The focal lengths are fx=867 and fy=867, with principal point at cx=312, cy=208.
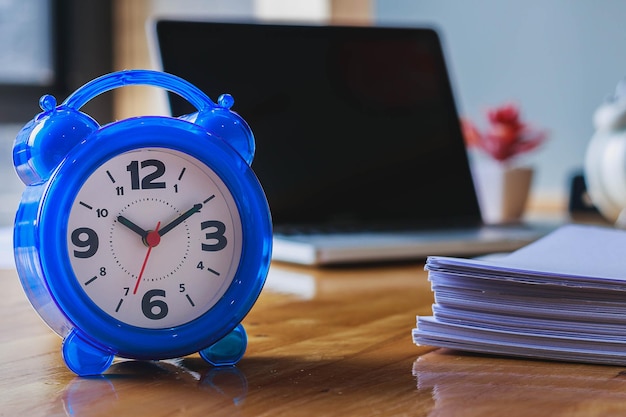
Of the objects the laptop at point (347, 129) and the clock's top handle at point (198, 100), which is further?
the laptop at point (347, 129)

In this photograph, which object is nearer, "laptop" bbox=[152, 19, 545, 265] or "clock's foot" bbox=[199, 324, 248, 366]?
"clock's foot" bbox=[199, 324, 248, 366]

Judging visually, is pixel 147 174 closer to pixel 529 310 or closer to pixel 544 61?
pixel 529 310

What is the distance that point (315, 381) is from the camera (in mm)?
609

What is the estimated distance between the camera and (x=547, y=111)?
266 centimetres

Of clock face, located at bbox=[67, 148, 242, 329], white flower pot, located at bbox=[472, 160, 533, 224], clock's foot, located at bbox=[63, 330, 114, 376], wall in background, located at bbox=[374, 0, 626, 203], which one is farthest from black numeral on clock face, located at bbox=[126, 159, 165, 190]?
wall in background, located at bbox=[374, 0, 626, 203]

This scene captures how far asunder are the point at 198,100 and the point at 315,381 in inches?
8.9

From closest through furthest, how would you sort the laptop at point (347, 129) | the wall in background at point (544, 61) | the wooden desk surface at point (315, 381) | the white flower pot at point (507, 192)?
the wooden desk surface at point (315, 381)
the laptop at point (347, 129)
the white flower pot at point (507, 192)
the wall in background at point (544, 61)

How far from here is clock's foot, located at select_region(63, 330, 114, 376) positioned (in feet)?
1.97

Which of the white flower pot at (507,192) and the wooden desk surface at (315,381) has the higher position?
the wooden desk surface at (315,381)

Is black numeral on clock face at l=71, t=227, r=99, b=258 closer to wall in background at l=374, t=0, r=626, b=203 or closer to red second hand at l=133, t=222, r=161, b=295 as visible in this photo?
red second hand at l=133, t=222, r=161, b=295

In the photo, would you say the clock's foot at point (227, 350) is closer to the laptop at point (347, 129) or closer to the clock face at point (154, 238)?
the clock face at point (154, 238)

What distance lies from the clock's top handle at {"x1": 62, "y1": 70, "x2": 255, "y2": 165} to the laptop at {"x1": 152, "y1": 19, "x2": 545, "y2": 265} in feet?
1.91

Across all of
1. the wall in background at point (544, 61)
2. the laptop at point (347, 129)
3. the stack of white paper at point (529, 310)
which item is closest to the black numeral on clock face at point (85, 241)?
the stack of white paper at point (529, 310)

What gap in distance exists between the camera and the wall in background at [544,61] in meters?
2.55
